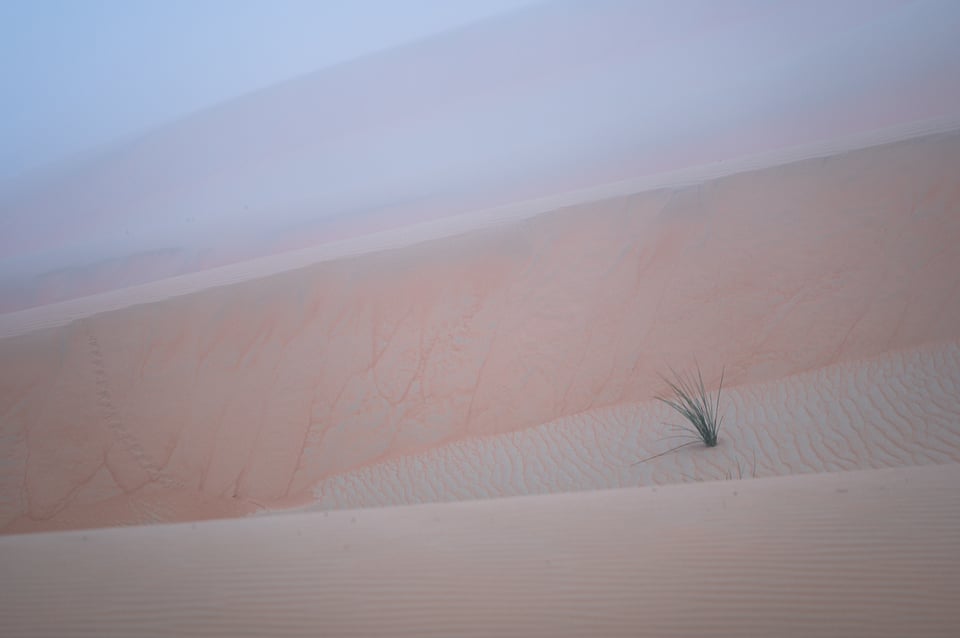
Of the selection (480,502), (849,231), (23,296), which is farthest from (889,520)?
(23,296)

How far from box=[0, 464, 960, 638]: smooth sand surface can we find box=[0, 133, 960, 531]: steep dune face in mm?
3618

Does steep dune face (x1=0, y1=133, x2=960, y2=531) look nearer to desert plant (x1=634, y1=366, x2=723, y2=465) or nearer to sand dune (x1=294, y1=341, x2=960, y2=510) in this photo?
sand dune (x1=294, y1=341, x2=960, y2=510)

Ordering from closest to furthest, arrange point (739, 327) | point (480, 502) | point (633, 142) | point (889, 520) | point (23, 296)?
point (889, 520)
point (480, 502)
point (739, 327)
point (23, 296)
point (633, 142)

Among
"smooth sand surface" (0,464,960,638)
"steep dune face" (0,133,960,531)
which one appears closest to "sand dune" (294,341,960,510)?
"steep dune face" (0,133,960,531)

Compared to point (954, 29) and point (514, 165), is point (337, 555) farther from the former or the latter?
point (954, 29)

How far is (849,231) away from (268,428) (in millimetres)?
10626

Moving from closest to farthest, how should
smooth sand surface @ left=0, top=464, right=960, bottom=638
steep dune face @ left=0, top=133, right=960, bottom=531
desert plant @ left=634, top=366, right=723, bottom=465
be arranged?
smooth sand surface @ left=0, top=464, right=960, bottom=638
desert plant @ left=634, top=366, right=723, bottom=465
steep dune face @ left=0, top=133, right=960, bottom=531

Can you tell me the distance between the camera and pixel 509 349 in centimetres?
1126

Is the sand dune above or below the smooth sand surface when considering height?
below

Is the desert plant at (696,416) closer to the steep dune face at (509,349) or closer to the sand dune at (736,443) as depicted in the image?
the sand dune at (736,443)

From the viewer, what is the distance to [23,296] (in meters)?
25.2

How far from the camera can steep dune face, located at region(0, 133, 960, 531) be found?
9.27 m

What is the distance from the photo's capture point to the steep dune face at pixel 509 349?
9266mm

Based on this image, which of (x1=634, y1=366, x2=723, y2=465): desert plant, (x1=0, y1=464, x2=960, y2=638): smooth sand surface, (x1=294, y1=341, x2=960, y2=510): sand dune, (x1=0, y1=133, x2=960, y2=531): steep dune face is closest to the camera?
(x1=0, y1=464, x2=960, y2=638): smooth sand surface
